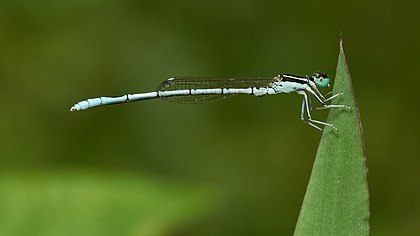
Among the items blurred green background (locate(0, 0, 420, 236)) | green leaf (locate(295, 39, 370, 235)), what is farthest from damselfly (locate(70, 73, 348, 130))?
green leaf (locate(295, 39, 370, 235))

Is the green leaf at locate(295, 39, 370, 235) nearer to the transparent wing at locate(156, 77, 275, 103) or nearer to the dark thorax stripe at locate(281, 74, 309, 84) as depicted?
the dark thorax stripe at locate(281, 74, 309, 84)

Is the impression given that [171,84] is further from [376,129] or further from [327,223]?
[327,223]

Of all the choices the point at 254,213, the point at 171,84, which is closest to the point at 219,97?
the point at 171,84

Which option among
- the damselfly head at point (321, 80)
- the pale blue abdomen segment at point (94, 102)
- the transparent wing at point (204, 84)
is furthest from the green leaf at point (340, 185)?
the pale blue abdomen segment at point (94, 102)

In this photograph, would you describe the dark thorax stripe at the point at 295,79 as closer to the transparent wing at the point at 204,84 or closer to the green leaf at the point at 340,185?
the transparent wing at the point at 204,84

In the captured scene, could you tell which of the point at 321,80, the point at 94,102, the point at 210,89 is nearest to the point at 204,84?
the point at 210,89
